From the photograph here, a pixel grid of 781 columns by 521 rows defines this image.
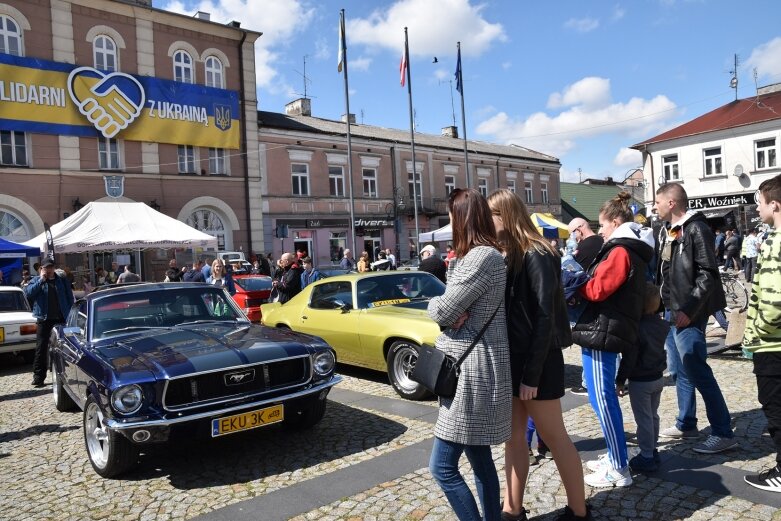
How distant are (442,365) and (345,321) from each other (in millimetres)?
4672

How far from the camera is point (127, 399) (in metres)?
4.18

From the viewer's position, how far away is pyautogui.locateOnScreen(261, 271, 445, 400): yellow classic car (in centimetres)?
641

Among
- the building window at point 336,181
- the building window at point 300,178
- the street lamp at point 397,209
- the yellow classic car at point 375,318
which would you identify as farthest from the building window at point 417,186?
the yellow classic car at point 375,318

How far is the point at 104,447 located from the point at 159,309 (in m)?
1.56

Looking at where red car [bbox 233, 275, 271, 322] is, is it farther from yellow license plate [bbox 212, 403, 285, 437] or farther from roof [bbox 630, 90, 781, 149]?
roof [bbox 630, 90, 781, 149]

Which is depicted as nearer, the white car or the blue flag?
the white car

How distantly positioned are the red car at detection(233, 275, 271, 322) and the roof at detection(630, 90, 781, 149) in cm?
2760

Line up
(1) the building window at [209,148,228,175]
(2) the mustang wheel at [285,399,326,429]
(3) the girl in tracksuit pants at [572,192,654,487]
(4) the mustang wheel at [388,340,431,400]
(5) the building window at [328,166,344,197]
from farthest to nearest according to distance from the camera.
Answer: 1. (5) the building window at [328,166,344,197]
2. (1) the building window at [209,148,228,175]
3. (4) the mustang wheel at [388,340,431,400]
4. (2) the mustang wheel at [285,399,326,429]
5. (3) the girl in tracksuit pants at [572,192,654,487]

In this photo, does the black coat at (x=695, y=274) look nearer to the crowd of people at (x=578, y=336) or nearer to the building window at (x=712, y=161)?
the crowd of people at (x=578, y=336)

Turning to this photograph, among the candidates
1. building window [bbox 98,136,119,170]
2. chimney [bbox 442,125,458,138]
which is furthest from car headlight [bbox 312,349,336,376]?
chimney [bbox 442,125,458,138]

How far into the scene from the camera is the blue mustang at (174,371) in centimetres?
419

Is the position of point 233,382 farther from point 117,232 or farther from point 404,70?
point 404,70

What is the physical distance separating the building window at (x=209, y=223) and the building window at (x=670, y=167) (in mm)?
24711

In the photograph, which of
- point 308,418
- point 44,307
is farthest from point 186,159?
point 308,418
